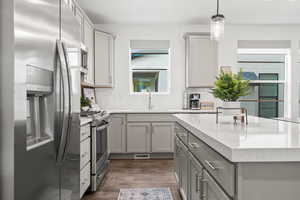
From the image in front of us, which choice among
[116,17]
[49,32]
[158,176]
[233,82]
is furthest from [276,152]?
[116,17]

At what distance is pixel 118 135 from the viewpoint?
4.77 m

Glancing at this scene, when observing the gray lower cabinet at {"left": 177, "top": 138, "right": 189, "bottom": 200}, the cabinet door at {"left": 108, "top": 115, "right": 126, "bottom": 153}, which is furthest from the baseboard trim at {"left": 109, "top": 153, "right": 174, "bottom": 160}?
the gray lower cabinet at {"left": 177, "top": 138, "right": 189, "bottom": 200}

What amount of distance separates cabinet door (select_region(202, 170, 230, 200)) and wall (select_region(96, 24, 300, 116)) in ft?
12.4

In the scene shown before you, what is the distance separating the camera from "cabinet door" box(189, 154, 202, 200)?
1.75 meters

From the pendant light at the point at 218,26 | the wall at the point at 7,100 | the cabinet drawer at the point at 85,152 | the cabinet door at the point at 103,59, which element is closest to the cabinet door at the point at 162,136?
the cabinet door at the point at 103,59

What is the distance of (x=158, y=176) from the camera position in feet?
12.3

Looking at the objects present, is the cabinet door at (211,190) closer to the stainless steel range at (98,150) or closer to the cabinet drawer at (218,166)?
the cabinet drawer at (218,166)

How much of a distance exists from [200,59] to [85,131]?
303cm

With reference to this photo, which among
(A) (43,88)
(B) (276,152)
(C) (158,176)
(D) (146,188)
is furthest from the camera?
(C) (158,176)

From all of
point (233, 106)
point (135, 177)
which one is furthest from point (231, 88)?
point (135, 177)

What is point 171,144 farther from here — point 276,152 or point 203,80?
point 276,152

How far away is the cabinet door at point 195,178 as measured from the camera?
175cm

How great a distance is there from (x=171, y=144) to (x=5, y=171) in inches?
153

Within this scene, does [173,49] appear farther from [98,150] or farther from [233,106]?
[233,106]
